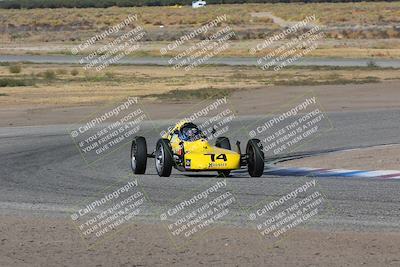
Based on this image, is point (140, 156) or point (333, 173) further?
point (333, 173)

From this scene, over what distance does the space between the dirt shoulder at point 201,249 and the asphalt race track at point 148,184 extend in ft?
2.71

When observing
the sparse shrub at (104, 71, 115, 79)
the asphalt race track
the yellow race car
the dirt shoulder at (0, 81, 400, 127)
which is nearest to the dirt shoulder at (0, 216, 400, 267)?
the asphalt race track

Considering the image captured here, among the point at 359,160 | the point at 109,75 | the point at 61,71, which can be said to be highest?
the point at 61,71

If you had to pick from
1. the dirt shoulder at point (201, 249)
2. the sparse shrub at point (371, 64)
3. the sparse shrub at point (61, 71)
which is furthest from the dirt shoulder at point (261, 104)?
the dirt shoulder at point (201, 249)

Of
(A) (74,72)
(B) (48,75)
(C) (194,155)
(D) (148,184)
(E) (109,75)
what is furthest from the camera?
(A) (74,72)

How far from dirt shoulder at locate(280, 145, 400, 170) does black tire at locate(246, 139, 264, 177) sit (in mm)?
2858

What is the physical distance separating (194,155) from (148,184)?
119cm

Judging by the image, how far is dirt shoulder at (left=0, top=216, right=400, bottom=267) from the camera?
11.3 m

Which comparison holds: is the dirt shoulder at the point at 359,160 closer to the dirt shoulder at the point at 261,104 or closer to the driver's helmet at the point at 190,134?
the driver's helmet at the point at 190,134

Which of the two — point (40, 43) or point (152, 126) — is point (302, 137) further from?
point (40, 43)

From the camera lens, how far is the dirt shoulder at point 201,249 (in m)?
11.3

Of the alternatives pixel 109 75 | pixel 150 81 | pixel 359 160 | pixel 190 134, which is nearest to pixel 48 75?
pixel 109 75

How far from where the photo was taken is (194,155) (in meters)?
18.8

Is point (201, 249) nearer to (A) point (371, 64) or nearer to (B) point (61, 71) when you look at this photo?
(B) point (61, 71)
